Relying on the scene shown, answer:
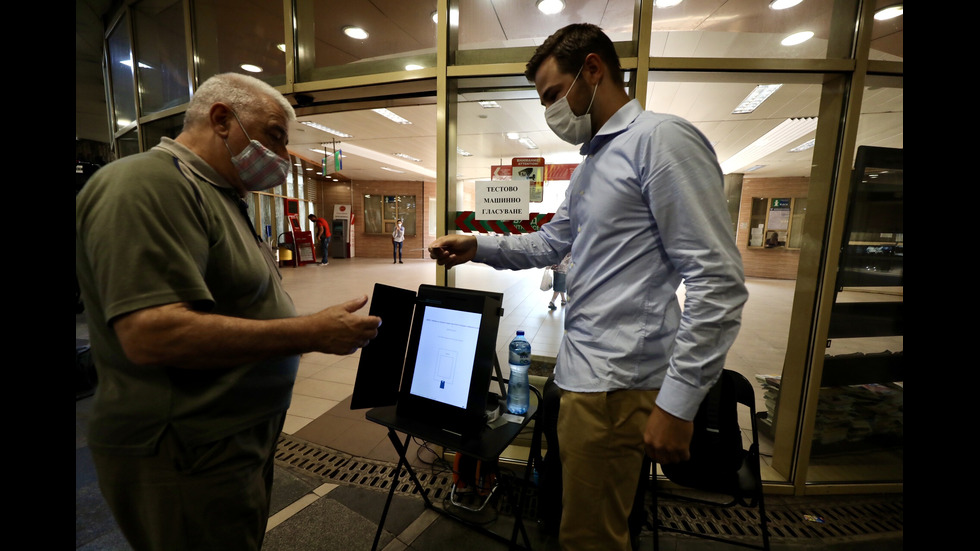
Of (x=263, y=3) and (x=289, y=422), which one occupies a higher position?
(x=263, y=3)

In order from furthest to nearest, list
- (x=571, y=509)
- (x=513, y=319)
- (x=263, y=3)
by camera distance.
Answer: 1. (x=513, y=319)
2. (x=263, y=3)
3. (x=571, y=509)

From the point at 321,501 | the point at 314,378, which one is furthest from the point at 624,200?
the point at 314,378

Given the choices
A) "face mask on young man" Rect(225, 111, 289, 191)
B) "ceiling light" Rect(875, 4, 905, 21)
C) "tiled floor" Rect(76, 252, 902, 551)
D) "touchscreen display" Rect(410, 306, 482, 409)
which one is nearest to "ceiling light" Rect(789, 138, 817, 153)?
"tiled floor" Rect(76, 252, 902, 551)

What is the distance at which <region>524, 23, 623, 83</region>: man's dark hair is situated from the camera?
1070 mm

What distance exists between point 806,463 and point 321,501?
2.89 meters

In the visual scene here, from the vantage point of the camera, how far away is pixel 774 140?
750 centimetres

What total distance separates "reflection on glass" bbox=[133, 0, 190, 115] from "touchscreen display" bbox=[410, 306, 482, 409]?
3.06m

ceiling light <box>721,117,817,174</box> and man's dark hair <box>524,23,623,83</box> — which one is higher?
ceiling light <box>721,117,817,174</box>

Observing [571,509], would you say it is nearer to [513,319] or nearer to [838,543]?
[838,543]

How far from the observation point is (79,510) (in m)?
1.85

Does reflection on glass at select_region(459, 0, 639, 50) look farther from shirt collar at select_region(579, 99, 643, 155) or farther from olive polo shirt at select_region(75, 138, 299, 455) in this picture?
olive polo shirt at select_region(75, 138, 299, 455)

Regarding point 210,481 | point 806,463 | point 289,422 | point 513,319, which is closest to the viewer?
point 210,481

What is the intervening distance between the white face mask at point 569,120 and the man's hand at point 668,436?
0.87 metres

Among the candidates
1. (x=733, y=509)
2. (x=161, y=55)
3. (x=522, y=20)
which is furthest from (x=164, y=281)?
(x=161, y=55)
